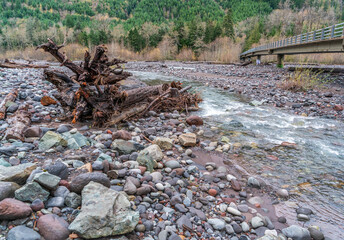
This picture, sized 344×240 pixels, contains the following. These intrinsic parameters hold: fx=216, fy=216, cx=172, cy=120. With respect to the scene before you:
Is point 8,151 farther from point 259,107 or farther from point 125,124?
point 259,107

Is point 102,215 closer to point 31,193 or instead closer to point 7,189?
point 31,193

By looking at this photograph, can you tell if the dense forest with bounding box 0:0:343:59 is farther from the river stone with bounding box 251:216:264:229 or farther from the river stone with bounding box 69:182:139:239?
the river stone with bounding box 69:182:139:239

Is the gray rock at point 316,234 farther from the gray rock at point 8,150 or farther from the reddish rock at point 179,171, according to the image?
the gray rock at point 8,150

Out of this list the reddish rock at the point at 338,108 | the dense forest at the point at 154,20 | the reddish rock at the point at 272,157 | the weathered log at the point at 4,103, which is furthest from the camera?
the dense forest at the point at 154,20

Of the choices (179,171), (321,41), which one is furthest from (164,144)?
(321,41)

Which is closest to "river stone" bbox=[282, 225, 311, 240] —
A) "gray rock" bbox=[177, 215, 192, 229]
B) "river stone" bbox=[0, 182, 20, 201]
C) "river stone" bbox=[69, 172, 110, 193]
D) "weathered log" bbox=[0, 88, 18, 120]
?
"gray rock" bbox=[177, 215, 192, 229]

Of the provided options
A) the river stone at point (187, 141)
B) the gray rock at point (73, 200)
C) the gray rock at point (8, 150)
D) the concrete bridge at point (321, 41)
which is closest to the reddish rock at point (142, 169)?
the gray rock at point (73, 200)

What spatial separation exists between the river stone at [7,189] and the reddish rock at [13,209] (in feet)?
0.37

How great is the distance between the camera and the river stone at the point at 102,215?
165 centimetres

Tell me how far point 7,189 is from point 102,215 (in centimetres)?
90

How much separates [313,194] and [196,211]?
1699 mm

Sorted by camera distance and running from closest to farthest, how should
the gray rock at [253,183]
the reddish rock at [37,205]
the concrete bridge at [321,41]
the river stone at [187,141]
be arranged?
the reddish rock at [37,205] < the gray rock at [253,183] < the river stone at [187,141] < the concrete bridge at [321,41]

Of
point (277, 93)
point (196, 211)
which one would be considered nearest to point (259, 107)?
point (277, 93)

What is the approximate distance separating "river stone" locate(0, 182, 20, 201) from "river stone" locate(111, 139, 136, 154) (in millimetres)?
1518
